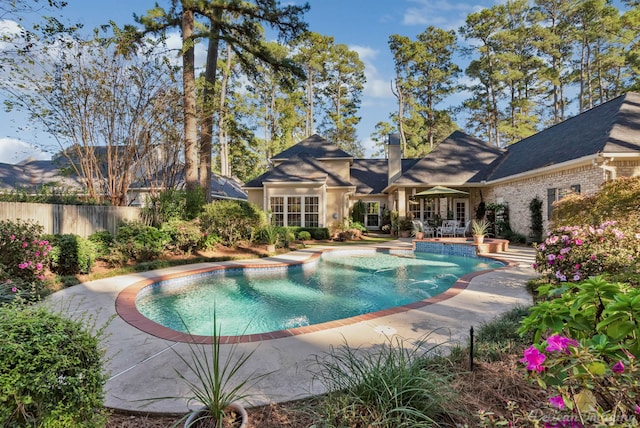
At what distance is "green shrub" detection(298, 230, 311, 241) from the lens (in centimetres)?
1688

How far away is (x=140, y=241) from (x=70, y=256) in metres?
2.01

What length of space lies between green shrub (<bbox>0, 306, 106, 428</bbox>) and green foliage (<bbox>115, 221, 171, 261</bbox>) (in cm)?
812

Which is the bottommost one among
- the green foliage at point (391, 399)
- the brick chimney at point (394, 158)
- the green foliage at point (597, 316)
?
the green foliage at point (391, 399)

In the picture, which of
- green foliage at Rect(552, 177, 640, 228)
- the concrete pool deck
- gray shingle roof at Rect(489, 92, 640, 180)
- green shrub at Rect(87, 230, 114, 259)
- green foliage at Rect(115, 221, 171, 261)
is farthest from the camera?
gray shingle roof at Rect(489, 92, 640, 180)

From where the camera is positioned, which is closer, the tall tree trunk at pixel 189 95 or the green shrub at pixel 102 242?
the green shrub at pixel 102 242

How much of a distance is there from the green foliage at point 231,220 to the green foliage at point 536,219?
12034 mm

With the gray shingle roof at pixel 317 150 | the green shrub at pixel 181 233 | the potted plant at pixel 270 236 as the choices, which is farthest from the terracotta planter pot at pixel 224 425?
the gray shingle roof at pixel 317 150

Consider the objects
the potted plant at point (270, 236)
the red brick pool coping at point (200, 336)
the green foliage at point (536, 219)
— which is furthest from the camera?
the green foliage at point (536, 219)

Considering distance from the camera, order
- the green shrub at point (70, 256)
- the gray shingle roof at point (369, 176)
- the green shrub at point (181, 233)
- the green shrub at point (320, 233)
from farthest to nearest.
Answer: the gray shingle roof at point (369, 176), the green shrub at point (320, 233), the green shrub at point (181, 233), the green shrub at point (70, 256)

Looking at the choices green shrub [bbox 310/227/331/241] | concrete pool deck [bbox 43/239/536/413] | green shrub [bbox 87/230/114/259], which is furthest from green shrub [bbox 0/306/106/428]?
green shrub [bbox 310/227/331/241]

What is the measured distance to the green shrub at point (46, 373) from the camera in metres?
1.61

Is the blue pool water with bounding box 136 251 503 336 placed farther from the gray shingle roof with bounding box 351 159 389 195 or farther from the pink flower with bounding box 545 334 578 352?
the gray shingle roof with bounding box 351 159 389 195

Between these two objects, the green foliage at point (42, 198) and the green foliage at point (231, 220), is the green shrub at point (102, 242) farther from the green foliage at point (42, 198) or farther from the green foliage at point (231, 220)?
the green foliage at point (231, 220)

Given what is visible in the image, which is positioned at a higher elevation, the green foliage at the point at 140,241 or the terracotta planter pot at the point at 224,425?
the green foliage at the point at 140,241
